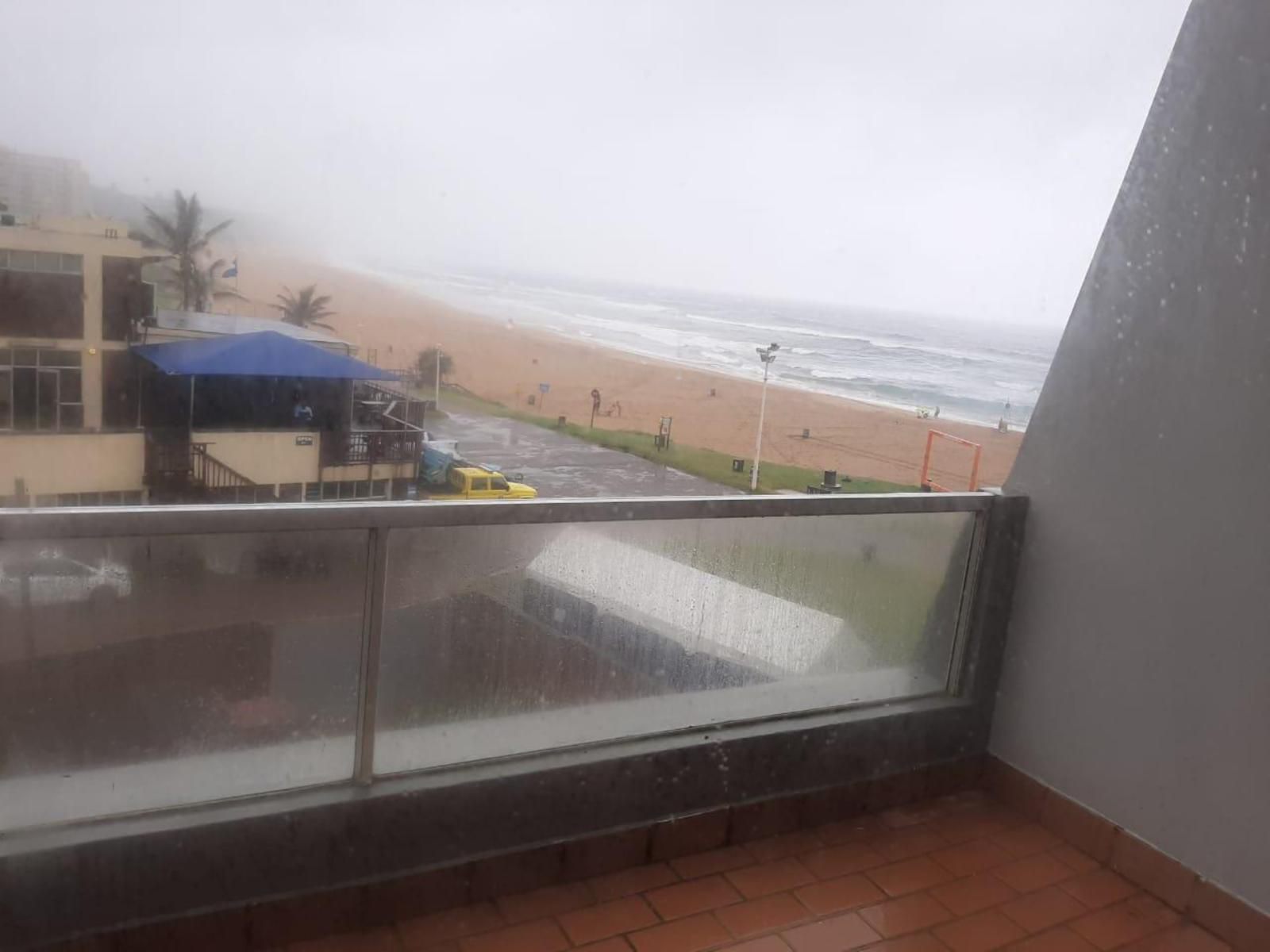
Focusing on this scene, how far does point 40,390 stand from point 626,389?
1.33 metres

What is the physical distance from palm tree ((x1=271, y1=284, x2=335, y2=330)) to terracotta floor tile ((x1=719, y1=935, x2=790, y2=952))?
1.69 metres

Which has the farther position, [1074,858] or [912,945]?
[1074,858]

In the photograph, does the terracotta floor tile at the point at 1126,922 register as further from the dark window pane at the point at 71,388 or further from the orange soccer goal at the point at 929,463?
the dark window pane at the point at 71,388

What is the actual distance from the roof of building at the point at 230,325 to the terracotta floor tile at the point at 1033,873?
2217 millimetres

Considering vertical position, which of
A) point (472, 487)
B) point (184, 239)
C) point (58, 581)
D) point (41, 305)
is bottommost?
point (58, 581)

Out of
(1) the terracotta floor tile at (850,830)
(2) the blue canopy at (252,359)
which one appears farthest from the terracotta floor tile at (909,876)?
(2) the blue canopy at (252,359)

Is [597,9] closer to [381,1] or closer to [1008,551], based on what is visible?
[381,1]

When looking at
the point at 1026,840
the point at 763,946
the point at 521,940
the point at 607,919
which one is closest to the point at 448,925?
the point at 521,940

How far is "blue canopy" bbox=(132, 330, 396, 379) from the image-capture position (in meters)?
2.08

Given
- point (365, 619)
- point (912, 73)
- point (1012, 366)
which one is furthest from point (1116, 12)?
point (365, 619)

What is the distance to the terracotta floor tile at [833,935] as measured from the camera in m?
2.33

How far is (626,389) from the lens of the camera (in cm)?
264

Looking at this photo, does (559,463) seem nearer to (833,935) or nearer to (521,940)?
(521,940)

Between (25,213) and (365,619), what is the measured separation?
41.8 inches
